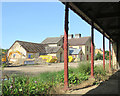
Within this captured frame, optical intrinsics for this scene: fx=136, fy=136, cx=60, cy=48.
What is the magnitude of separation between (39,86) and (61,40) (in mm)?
35148

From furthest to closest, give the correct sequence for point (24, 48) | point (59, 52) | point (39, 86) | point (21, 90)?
point (59, 52), point (24, 48), point (39, 86), point (21, 90)

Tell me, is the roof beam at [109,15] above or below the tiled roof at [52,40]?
below

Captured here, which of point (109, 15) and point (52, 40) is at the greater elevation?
point (52, 40)

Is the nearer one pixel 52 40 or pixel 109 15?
pixel 109 15

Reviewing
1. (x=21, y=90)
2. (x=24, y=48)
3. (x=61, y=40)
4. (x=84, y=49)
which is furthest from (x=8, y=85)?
(x=84, y=49)

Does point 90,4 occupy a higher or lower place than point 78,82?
higher

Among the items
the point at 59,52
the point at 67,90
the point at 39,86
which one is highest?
the point at 59,52

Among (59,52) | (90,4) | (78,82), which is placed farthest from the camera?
(59,52)

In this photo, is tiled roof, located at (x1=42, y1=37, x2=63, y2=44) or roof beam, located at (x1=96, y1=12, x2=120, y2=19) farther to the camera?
tiled roof, located at (x1=42, y1=37, x2=63, y2=44)

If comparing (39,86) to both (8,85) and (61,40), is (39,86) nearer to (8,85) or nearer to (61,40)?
(8,85)

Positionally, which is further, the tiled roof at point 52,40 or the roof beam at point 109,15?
Result: the tiled roof at point 52,40

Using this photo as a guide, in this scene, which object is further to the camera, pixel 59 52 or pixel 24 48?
pixel 59 52

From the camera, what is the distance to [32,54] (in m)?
29.7

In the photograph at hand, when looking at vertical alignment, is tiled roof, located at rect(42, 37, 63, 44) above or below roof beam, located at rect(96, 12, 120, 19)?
above
